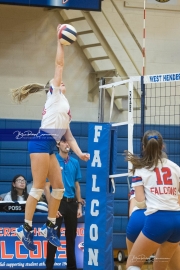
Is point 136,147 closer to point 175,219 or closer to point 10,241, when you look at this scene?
point 10,241

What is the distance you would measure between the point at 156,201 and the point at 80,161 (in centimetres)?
573

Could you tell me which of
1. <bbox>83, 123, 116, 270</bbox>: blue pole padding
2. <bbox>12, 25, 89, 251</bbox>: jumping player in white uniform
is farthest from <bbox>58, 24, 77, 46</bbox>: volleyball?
<bbox>83, 123, 116, 270</bbox>: blue pole padding

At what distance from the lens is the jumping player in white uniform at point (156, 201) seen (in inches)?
181

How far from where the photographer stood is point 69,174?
24.9 ft

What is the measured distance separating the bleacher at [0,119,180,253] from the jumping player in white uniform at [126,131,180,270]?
4.63 metres

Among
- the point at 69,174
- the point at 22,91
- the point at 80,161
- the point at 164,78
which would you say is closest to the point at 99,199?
the point at 69,174

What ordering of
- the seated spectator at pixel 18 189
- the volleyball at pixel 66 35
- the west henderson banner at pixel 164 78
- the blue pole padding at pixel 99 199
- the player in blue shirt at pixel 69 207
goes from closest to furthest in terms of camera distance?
the volleyball at pixel 66 35 < the west henderson banner at pixel 164 78 < the blue pole padding at pixel 99 199 < the player in blue shirt at pixel 69 207 < the seated spectator at pixel 18 189

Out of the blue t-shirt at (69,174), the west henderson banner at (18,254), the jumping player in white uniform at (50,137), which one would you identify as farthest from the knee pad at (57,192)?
the west henderson banner at (18,254)

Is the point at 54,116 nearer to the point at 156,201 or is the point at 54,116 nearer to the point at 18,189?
the point at 156,201

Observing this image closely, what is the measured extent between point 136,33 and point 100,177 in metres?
5.40

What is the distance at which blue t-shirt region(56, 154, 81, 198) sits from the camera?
7.48 metres

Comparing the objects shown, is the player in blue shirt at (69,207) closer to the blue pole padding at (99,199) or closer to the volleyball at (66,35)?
the blue pole padding at (99,199)

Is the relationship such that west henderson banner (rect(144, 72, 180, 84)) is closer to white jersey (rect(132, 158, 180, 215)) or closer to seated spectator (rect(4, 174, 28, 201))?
white jersey (rect(132, 158, 180, 215))

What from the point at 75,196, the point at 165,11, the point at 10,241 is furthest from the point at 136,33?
the point at 10,241
